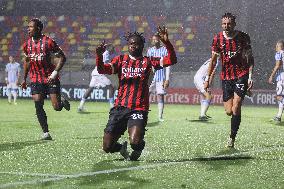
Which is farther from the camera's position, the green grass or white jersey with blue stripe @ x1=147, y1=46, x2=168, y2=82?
white jersey with blue stripe @ x1=147, y1=46, x2=168, y2=82

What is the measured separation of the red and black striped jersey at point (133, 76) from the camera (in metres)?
8.41

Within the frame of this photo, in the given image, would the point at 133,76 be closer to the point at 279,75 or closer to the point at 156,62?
the point at 156,62

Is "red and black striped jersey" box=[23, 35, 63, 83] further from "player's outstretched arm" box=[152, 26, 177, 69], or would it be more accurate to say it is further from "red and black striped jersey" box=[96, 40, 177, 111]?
"player's outstretched arm" box=[152, 26, 177, 69]

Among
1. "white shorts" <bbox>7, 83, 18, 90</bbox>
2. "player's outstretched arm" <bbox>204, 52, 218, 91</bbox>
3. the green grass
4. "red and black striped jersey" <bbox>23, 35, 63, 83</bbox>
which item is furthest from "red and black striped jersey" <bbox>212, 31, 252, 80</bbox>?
"white shorts" <bbox>7, 83, 18, 90</bbox>

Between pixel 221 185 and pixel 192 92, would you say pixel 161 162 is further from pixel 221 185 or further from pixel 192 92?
pixel 192 92

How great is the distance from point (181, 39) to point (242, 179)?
27.1 meters

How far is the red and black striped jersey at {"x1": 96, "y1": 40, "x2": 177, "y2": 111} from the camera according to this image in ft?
27.6

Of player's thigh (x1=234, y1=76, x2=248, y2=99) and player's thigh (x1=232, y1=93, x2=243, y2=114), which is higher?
player's thigh (x1=234, y1=76, x2=248, y2=99)

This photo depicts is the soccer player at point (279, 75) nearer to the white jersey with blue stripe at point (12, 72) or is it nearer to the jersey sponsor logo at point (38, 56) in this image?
the jersey sponsor logo at point (38, 56)

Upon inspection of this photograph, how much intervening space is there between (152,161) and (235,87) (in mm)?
2593

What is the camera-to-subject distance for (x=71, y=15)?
36188mm

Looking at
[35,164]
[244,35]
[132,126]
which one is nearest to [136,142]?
[132,126]

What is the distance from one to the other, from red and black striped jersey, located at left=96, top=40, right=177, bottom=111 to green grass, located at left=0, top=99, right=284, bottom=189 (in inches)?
31.3

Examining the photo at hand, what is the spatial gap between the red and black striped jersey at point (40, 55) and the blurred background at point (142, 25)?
18390mm
